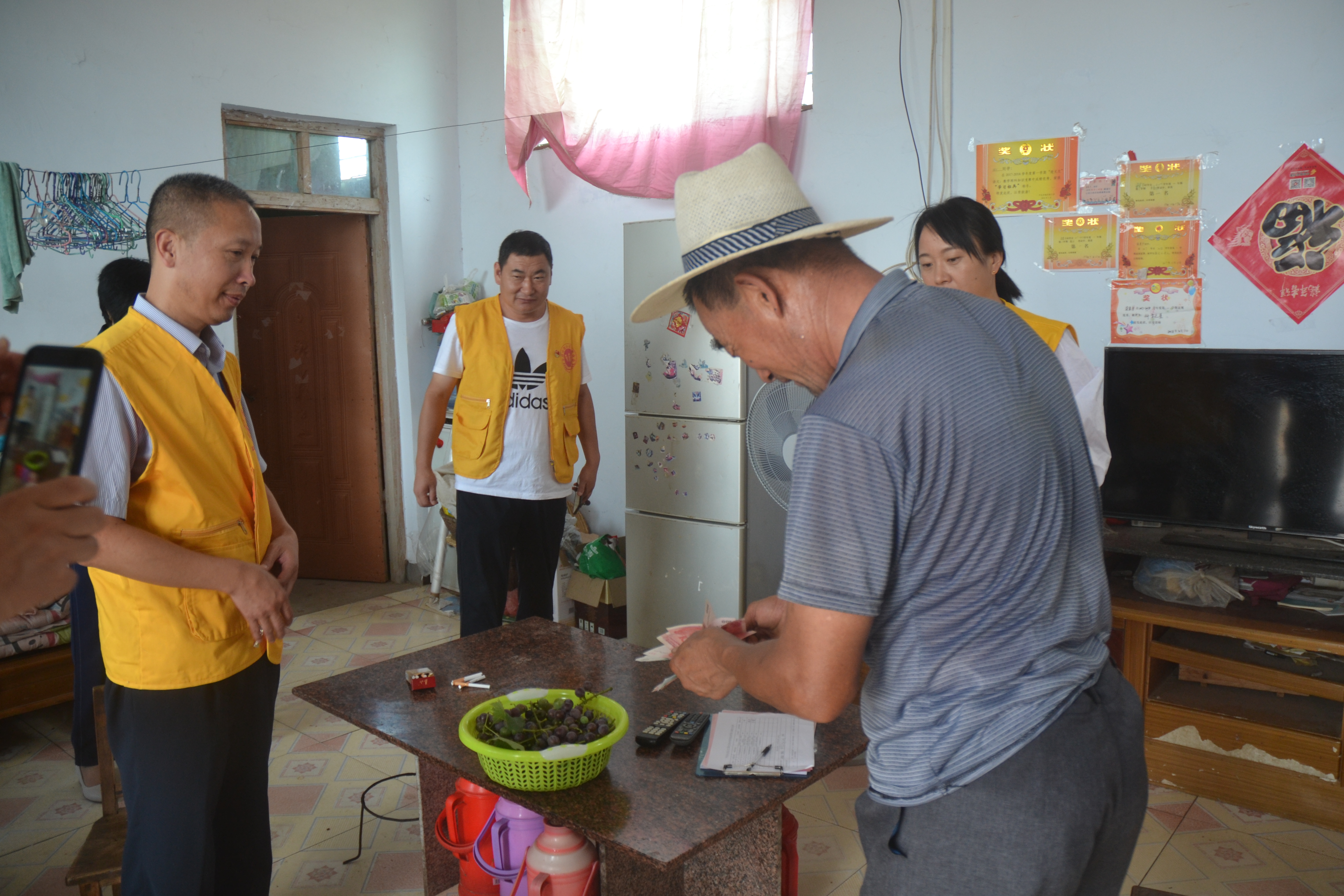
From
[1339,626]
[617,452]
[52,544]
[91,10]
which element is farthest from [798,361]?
[91,10]

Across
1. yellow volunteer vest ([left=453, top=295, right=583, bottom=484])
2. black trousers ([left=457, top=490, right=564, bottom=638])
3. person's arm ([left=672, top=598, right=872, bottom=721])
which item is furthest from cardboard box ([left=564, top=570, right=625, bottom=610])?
person's arm ([left=672, top=598, right=872, bottom=721])

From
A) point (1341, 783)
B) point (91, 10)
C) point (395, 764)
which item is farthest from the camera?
point (91, 10)

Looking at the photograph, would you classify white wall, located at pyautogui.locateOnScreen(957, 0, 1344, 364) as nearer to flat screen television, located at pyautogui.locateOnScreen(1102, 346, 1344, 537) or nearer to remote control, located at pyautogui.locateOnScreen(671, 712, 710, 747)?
flat screen television, located at pyautogui.locateOnScreen(1102, 346, 1344, 537)

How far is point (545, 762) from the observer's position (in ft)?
5.16

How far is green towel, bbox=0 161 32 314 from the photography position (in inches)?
150

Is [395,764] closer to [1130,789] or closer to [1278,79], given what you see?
[1130,789]

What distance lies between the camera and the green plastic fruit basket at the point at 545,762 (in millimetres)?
1576

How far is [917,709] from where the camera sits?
42.3 inches

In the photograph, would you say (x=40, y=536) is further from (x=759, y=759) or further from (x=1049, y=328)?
(x=1049, y=328)

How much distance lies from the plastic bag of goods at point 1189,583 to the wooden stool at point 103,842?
9.61ft

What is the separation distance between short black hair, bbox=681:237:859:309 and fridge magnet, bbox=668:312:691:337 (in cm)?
258

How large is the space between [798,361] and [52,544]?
2.62 feet

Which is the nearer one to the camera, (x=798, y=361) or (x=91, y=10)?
(x=798, y=361)

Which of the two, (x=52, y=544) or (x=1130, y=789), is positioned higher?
(x=52, y=544)
